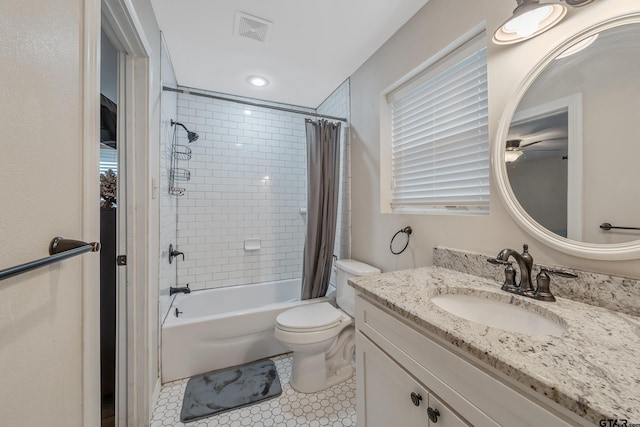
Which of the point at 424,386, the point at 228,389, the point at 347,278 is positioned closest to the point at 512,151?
the point at 424,386

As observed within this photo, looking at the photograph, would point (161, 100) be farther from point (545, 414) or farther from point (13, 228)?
point (545, 414)

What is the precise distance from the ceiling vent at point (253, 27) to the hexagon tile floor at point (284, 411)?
240cm

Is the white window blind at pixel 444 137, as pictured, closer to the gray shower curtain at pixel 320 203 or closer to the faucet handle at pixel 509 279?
the faucet handle at pixel 509 279

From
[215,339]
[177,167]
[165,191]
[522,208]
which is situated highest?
[177,167]

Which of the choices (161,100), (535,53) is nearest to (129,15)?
(161,100)

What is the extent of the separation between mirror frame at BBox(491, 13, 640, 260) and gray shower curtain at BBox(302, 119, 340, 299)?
1320 mm

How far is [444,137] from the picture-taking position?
4.83 ft

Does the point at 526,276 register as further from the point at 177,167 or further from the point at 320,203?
the point at 177,167

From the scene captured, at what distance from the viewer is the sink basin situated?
82cm

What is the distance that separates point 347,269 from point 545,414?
144cm

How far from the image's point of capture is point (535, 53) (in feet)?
3.25

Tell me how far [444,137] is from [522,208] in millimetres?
637

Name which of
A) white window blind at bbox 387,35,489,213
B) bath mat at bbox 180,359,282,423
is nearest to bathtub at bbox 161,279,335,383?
bath mat at bbox 180,359,282,423

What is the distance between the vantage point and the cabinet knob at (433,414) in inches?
27.5
